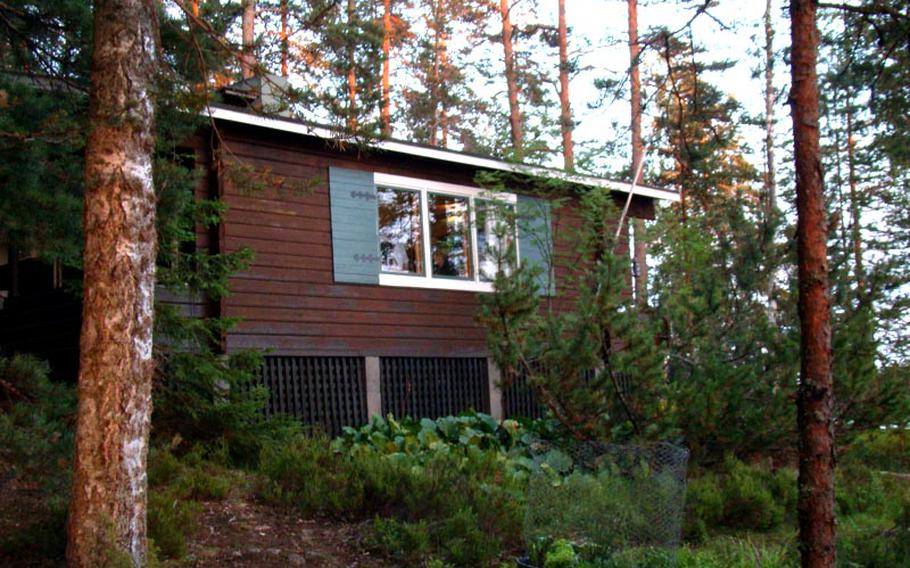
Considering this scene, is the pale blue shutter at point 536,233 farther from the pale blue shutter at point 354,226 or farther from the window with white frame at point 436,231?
the pale blue shutter at point 354,226

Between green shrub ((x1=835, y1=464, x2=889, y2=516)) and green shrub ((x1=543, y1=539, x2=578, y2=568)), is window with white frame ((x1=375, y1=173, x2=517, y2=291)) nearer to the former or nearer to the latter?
green shrub ((x1=835, y1=464, x2=889, y2=516))

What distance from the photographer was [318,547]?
6805mm

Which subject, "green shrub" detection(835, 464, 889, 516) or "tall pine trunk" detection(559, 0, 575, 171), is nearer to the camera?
"green shrub" detection(835, 464, 889, 516)

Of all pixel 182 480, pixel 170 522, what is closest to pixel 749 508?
pixel 182 480

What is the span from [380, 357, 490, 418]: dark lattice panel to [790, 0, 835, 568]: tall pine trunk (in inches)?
280

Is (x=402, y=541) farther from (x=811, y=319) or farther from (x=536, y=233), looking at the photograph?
(x=536, y=233)

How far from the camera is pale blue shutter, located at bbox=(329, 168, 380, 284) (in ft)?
40.2

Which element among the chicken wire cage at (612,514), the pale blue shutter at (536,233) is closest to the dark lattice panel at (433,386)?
the pale blue shutter at (536,233)

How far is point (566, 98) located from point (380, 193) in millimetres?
17226

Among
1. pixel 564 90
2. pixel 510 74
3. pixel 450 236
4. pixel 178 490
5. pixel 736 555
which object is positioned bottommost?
pixel 736 555

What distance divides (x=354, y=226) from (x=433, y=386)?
235 centimetres

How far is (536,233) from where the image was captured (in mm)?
14164

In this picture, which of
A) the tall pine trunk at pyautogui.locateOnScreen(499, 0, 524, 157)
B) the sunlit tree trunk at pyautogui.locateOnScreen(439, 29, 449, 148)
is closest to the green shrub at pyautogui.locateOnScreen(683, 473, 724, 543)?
the tall pine trunk at pyautogui.locateOnScreen(499, 0, 524, 157)

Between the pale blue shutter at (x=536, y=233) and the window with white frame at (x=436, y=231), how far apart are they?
267 mm
